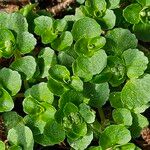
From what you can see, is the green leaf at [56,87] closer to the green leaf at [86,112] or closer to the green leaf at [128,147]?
the green leaf at [86,112]

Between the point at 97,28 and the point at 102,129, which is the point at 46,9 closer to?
the point at 97,28

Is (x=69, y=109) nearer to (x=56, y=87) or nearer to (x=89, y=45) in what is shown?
(x=56, y=87)

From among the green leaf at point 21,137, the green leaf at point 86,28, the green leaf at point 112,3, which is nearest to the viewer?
the green leaf at point 21,137

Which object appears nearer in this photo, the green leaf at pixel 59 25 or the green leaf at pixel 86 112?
the green leaf at pixel 86 112

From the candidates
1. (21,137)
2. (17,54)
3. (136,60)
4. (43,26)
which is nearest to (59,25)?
(43,26)

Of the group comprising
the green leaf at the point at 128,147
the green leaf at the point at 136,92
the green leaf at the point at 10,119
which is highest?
the green leaf at the point at 136,92

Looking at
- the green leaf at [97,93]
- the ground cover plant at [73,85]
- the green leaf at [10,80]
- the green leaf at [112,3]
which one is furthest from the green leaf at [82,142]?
the green leaf at [112,3]
